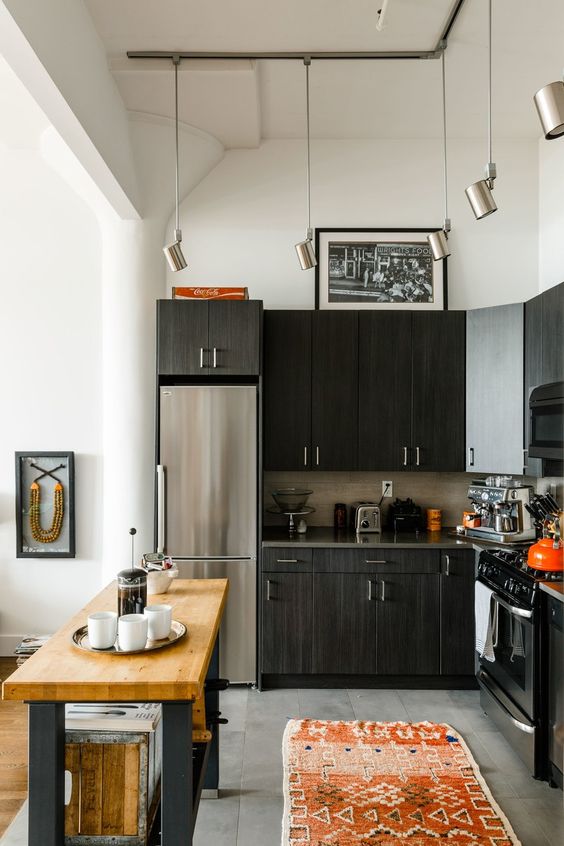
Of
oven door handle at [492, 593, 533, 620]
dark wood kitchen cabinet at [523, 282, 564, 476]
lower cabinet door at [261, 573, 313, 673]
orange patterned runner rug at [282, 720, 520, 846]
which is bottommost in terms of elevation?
orange patterned runner rug at [282, 720, 520, 846]

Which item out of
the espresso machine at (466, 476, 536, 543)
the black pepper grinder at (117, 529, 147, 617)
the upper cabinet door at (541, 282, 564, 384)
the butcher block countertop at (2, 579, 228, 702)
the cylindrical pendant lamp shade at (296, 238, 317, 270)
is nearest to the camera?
the butcher block countertop at (2, 579, 228, 702)

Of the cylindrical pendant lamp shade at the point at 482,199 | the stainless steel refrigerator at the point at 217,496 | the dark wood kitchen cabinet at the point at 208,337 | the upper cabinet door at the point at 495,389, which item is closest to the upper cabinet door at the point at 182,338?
the dark wood kitchen cabinet at the point at 208,337

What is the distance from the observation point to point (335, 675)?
400 cm

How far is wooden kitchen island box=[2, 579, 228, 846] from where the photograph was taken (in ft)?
5.67

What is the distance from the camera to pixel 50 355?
180 inches

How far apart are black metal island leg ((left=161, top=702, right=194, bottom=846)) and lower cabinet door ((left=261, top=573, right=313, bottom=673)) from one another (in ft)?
6.97

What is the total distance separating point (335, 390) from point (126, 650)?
264 cm

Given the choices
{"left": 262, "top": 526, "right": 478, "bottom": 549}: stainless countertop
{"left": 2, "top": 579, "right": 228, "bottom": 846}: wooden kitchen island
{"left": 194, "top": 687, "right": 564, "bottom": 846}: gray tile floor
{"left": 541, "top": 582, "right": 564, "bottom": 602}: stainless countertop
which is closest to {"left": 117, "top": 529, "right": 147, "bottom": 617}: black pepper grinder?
{"left": 2, "top": 579, "right": 228, "bottom": 846}: wooden kitchen island

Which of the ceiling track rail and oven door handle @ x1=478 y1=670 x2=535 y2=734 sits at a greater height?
the ceiling track rail

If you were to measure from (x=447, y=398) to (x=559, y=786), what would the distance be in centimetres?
228

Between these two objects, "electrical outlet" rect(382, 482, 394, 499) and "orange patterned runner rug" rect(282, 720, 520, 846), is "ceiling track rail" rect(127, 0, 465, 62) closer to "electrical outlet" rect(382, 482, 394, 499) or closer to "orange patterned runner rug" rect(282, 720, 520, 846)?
"electrical outlet" rect(382, 482, 394, 499)

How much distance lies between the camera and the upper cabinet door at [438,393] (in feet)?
14.1

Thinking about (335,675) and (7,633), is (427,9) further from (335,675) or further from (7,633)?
(7,633)

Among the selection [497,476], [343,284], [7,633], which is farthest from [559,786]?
[7,633]
